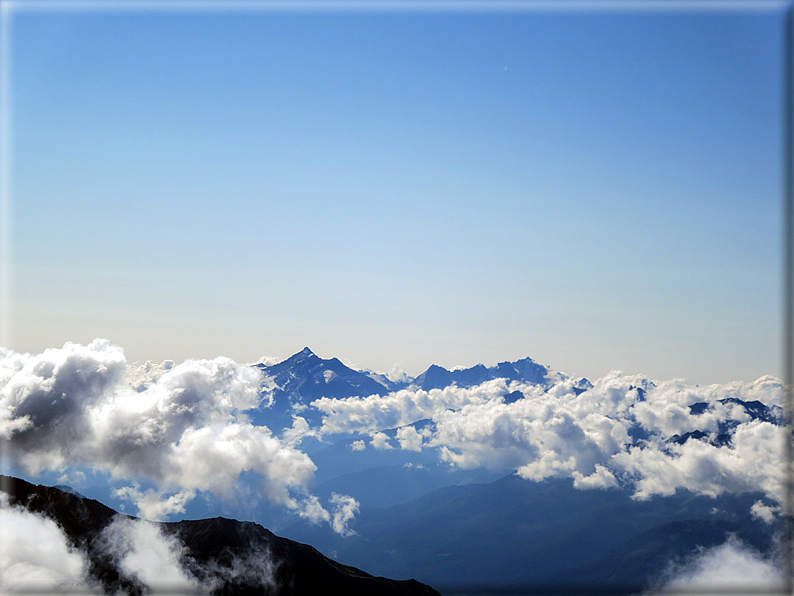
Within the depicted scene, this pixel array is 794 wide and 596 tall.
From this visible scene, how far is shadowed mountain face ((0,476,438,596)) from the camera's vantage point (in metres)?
55.2

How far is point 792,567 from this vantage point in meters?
11.0

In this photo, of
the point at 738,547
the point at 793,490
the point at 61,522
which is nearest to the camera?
the point at 793,490

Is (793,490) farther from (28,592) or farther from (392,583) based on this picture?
(392,583)

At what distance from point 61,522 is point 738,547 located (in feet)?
835

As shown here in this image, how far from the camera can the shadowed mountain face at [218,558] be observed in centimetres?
5519

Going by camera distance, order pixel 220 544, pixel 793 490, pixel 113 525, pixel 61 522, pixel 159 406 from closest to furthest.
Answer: pixel 793 490, pixel 61 522, pixel 113 525, pixel 220 544, pixel 159 406

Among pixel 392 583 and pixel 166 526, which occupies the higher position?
pixel 166 526

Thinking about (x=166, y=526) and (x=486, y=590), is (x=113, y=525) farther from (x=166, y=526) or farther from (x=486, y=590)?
(x=486, y=590)

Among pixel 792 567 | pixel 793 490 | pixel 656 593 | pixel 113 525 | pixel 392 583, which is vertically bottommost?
pixel 656 593

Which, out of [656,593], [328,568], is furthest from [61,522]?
[656,593]

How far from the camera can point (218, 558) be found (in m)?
65.4

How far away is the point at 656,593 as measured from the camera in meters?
149

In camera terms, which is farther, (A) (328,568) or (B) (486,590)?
(A) (328,568)

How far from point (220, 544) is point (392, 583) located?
28.0m
